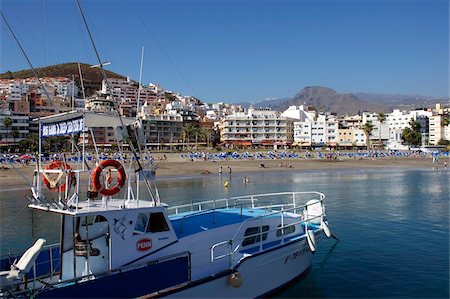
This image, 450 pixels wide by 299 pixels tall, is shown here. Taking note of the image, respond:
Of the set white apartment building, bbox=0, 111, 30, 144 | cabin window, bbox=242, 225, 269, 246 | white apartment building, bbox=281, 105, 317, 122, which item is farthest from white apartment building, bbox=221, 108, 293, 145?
cabin window, bbox=242, 225, 269, 246

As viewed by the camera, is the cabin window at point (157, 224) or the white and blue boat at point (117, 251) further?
the cabin window at point (157, 224)

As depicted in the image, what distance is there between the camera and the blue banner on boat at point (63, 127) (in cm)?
1200

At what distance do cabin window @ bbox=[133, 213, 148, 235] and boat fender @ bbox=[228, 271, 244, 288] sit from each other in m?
2.93

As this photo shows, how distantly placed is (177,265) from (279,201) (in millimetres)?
24764

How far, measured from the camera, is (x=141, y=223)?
41.6 feet

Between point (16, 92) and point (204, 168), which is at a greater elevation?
point (16, 92)

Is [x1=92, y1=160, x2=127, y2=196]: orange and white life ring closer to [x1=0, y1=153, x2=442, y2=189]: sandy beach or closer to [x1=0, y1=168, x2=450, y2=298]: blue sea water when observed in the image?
[x1=0, y1=168, x2=450, y2=298]: blue sea water

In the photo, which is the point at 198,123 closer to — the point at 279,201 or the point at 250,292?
the point at 279,201

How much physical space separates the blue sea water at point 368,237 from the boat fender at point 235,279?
9.57 ft

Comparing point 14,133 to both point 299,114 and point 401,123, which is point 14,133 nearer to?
point 299,114

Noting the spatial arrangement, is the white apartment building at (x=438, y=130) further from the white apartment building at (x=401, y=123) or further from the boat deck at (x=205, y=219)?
the boat deck at (x=205, y=219)

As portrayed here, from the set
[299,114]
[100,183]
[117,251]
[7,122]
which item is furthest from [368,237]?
[299,114]

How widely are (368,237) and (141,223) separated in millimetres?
15228

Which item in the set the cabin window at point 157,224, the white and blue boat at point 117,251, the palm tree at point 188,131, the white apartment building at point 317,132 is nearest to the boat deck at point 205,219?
the white and blue boat at point 117,251
